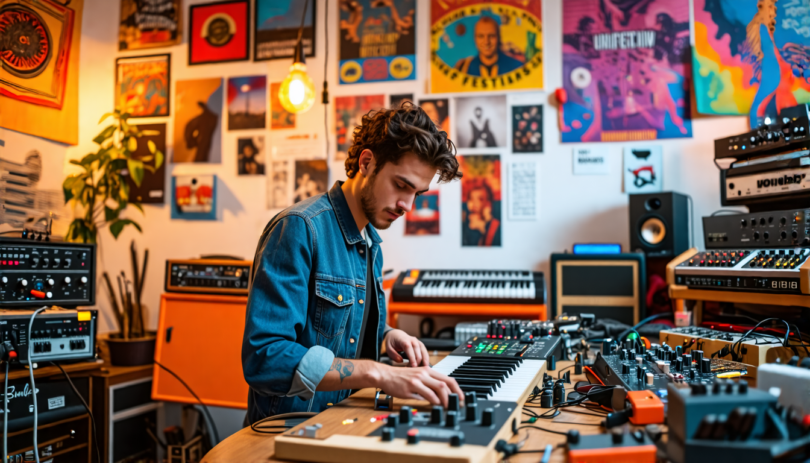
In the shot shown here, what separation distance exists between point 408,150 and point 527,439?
805 millimetres

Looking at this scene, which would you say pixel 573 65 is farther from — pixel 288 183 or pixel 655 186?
pixel 288 183

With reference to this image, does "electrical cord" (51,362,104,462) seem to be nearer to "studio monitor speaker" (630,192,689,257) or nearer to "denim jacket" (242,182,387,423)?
"denim jacket" (242,182,387,423)

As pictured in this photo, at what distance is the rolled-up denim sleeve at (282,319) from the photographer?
1.22 m

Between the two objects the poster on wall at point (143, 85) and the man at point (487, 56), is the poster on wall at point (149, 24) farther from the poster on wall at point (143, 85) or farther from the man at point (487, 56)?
the man at point (487, 56)

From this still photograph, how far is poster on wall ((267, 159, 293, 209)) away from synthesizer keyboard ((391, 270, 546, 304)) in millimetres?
1016

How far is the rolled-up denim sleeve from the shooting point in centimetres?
122

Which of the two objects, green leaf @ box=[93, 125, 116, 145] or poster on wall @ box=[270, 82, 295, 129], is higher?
poster on wall @ box=[270, 82, 295, 129]

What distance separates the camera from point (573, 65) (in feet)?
10.5

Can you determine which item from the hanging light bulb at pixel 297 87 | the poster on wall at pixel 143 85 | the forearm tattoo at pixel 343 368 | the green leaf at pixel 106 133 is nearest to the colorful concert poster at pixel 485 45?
the hanging light bulb at pixel 297 87

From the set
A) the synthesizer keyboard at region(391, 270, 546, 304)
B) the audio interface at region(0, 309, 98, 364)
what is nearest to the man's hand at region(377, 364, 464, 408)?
the synthesizer keyboard at region(391, 270, 546, 304)

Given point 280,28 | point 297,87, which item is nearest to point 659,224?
point 297,87

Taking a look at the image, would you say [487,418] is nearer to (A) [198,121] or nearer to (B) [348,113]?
(B) [348,113]

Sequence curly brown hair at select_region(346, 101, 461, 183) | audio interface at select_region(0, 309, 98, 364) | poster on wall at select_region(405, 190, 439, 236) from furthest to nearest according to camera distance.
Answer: poster on wall at select_region(405, 190, 439, 236) < audio interface at select_region(0, 309, 98, 364) < curly brown hair at select_region(346, 101, 461, 183)

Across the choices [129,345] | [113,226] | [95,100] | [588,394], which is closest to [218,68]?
[95,100]
